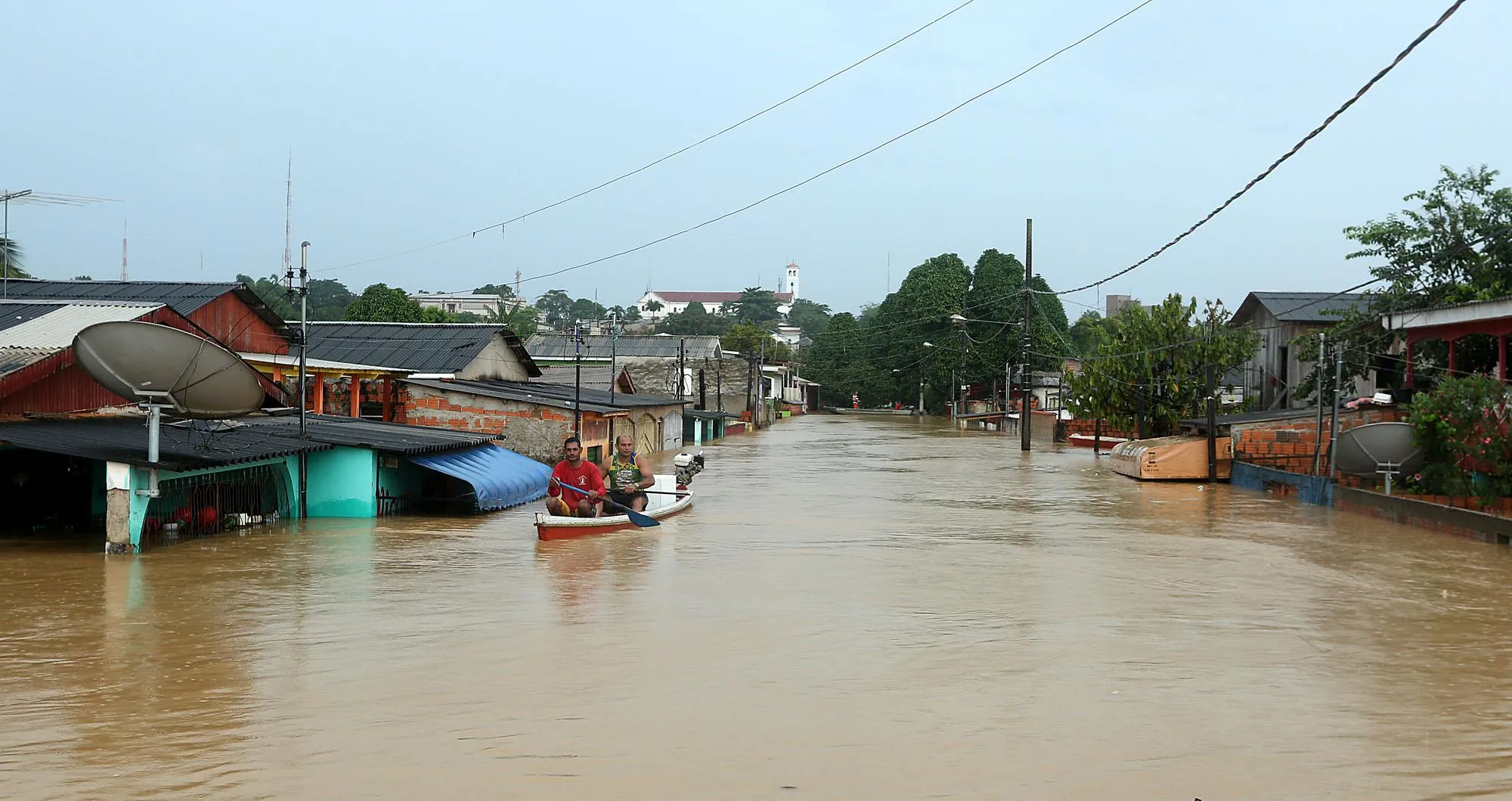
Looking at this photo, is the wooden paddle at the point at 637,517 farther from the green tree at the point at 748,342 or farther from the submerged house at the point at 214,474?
the green tree at the point at 748,342

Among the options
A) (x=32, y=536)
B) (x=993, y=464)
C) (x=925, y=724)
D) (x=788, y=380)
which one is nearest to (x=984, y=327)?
(x=788, y=380)

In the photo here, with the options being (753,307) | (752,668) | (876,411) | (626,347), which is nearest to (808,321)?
(753,307)

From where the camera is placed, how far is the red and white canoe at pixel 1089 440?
50.3 m

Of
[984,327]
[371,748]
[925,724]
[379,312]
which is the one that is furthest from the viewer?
[984,327]

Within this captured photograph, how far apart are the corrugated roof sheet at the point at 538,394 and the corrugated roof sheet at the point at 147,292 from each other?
453cm

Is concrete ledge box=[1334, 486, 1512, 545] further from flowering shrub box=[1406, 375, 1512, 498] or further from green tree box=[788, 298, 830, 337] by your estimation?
green tree box=[788, 298, 830, 337]

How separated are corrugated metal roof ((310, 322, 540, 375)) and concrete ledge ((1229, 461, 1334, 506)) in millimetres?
21272

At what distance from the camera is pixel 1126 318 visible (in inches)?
1743

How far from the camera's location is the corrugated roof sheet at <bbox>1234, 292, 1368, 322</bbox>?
41.6m

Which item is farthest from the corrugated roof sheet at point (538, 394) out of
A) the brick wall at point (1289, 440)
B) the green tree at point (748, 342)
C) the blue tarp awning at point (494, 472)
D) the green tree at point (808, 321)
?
the green tree at point (808, 321)

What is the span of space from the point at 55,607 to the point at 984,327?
262 ft

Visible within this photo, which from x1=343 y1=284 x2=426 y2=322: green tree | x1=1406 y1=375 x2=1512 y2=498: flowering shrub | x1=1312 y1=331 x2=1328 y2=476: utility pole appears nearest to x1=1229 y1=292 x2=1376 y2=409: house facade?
x1=1312 y1=331 x2=1328 y2=476: utility pole

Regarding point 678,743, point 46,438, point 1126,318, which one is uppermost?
point 1126,318

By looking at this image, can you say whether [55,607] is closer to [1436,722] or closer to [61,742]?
[61,742]
